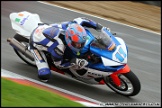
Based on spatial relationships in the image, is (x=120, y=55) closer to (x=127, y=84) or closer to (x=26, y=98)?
(x=127, y=84)

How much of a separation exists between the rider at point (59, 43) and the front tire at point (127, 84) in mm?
697

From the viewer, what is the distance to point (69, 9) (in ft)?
50.9

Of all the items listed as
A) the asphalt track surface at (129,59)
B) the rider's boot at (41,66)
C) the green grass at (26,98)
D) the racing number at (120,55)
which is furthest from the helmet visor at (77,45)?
the green grass at (26,98)

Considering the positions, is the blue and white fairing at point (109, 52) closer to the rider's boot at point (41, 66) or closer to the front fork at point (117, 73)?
the front fork at point (117, 73)

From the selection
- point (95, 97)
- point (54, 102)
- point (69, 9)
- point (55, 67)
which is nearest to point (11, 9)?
point (69, 9)

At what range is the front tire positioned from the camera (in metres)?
7.85

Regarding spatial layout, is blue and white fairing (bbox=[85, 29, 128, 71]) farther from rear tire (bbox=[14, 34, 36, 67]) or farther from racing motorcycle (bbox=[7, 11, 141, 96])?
rear tire (bbox=[14, 34, 36, 67])

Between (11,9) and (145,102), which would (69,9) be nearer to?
(11,9)

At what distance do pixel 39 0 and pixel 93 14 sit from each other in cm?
225

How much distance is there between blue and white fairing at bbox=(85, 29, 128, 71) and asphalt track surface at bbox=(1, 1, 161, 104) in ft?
2.26

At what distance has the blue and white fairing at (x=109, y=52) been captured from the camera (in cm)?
782

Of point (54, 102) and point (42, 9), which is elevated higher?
point (54, 102)

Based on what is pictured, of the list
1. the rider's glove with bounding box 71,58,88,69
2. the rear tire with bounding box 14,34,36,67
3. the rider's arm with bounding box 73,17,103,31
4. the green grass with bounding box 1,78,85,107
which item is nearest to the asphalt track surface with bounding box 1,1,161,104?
the rear tire with bounding box 14,34,36,67

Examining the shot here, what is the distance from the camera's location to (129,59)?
1091cm
